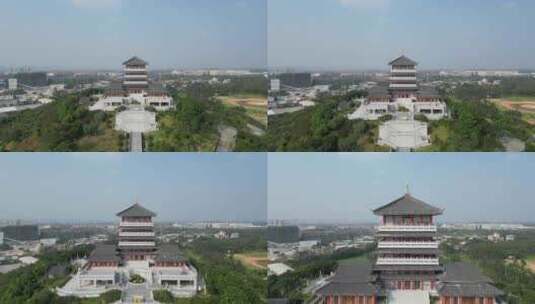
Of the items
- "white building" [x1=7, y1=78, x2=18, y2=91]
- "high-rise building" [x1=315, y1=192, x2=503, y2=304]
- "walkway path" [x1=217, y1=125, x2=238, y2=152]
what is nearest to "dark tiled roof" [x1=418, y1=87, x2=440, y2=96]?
"high-rise building" [x1=315, y1=192, x2=503, y2=304]

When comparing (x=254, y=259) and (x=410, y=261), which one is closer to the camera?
(x=410, y=261)

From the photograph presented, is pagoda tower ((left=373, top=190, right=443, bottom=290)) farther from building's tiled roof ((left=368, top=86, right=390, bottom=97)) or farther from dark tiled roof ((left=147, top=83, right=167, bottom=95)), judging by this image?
dark tiled roof ((left=147, top=83, right=167, bottom=95))

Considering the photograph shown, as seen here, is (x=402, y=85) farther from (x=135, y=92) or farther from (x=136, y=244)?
(x=136, y=244)

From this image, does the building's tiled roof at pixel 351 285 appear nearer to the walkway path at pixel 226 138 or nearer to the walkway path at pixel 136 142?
the walkway path at pixel 226 138

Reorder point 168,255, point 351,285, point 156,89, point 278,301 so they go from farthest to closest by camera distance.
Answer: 1. point 156,89
2. point 168,255
3. point 278,301
4. point 351,285

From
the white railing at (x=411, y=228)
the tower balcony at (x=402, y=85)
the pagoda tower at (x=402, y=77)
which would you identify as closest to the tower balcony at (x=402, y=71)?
the pagoda tower at (x=402, y=77)

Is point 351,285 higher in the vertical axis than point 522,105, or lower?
lower

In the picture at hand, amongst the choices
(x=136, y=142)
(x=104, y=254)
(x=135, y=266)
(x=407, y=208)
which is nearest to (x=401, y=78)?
(x=407, y=208)

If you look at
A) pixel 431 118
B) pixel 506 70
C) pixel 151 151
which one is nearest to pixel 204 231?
pixel 151 151
